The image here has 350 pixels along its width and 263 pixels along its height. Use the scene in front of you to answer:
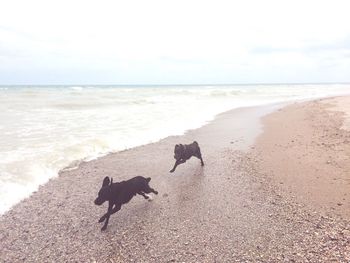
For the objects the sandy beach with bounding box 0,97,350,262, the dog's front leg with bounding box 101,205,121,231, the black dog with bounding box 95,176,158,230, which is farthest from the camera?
the black dog with bounding box 95,176,158,230

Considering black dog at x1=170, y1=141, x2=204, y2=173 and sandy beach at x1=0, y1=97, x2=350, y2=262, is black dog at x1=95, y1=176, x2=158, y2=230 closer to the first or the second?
sandy beach at x1=0, y1=97, x2=350, y2=262

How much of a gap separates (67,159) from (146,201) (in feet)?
12.2

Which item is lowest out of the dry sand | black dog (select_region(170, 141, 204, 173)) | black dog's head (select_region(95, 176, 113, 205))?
the dry sand

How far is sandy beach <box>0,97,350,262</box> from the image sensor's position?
13.7 ft

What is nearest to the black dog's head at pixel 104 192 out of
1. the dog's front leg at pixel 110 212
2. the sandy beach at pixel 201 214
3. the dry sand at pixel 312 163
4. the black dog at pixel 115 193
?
the black dog at pixel 115 193

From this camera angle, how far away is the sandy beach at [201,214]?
4.19 metres

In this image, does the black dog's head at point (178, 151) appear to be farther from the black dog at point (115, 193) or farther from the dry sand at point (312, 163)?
the black dog at point (115, 193)

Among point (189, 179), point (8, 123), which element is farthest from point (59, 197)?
point (8, 123)

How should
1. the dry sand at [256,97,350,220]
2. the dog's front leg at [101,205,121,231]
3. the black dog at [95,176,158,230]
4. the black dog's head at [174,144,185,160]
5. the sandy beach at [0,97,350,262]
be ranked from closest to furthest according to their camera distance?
the sandy beach at [0,97,350,262]
the dog's front leg at [101,205,121,231]
the black dog at [95,176,158,230]
the dry sand at [256,97,350,220]
the black dog's head at [174,144,185,160]

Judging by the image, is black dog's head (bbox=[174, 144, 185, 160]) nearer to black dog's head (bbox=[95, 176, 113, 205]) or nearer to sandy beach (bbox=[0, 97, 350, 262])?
sandy beach (bbox=[0, 97, 350, 262])

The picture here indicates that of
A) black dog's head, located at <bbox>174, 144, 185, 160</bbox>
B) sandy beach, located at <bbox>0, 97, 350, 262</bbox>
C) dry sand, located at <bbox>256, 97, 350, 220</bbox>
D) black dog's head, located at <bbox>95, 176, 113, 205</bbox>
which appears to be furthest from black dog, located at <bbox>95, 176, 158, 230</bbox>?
dry sand, located at <bbox>256, 97, 350, 220</bbox>

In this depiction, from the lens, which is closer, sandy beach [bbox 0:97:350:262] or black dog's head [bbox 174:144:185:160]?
sandy beach [bbox 0:97:350:262]

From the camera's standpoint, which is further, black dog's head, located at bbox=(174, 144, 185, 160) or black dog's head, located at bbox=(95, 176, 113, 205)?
black dog's head, located at bbox=(174, 144, 185, 160)

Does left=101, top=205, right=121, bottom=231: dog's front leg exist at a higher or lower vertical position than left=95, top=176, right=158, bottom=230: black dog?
lower
